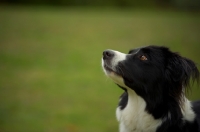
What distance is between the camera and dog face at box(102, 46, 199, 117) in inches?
155

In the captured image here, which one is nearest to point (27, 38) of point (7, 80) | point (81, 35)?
point (81, 35)

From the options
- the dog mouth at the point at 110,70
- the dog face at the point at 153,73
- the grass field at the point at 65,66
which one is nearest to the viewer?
the dog face at the point at 153,73

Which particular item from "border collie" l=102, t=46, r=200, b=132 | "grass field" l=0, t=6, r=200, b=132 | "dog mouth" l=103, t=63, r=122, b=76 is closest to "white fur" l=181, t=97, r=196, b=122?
"border collie" l=102, t=46, r=200, b=132

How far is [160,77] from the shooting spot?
13.3 ft

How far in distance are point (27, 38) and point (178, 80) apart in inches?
487

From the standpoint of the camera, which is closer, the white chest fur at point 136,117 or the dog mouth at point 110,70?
the white chest fur at point 136,117

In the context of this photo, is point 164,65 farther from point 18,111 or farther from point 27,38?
point 27,38

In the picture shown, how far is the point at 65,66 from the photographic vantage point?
447 inches

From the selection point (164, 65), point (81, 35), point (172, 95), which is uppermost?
point (164, 65)

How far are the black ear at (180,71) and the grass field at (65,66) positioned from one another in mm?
2687

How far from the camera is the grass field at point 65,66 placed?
6.82 m

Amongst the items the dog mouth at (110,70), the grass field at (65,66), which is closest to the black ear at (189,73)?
the dog mouth at (110,70)

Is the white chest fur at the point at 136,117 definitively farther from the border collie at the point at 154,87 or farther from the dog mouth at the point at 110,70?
the dog mouth at the point at 110,70

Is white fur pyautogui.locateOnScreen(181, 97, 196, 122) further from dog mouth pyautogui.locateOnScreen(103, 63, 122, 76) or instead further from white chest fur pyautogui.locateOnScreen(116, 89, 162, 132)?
dog mouth pyautogui.locateOnScreen(103, 63, 122, 76)
